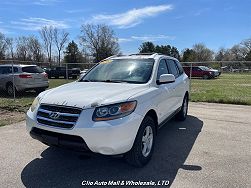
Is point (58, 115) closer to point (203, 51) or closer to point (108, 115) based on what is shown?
point (108, 115)

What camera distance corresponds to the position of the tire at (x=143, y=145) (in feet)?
12.6

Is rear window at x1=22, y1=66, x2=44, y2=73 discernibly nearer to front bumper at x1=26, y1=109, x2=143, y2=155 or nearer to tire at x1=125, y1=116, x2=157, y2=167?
tire at x1=125, y1=116, x2=157, y2=167

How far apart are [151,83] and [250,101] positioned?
7.34 m

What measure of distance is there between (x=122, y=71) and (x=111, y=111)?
166 centimetres

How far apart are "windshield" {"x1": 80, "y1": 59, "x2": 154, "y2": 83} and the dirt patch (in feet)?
10.2

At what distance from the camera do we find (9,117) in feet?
25.5

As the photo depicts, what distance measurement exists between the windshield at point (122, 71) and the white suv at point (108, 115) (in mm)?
18

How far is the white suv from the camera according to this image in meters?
3.42

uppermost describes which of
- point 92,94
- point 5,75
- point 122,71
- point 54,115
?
point 122,71

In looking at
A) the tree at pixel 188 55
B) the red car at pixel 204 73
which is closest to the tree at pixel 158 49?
the tree at pixel 188 55

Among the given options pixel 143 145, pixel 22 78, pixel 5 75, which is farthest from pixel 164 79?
pixel 5 75

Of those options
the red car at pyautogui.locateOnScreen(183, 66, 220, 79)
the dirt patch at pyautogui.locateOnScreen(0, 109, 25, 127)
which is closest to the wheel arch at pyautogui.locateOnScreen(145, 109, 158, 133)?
the dirt patch at pyautogui.locateOnScreen(0, 109, 25, 127)

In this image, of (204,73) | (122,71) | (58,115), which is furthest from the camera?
(204,73)

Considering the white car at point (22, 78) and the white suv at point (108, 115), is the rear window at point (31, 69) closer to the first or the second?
the white car at point (22, 78)
